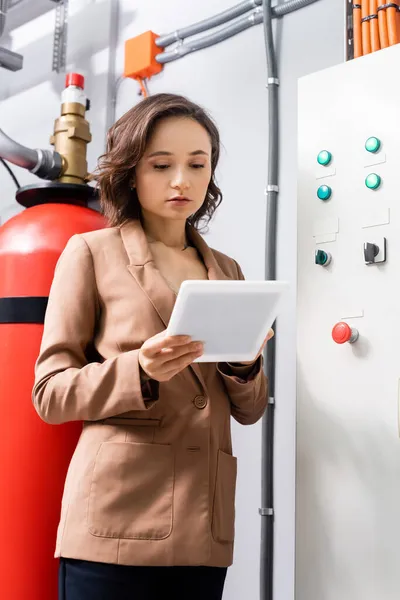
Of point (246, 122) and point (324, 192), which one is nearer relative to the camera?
point (324, 192)

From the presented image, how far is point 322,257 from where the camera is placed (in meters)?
1.24

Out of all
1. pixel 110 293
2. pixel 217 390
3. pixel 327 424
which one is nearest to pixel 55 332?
pixel 110 293

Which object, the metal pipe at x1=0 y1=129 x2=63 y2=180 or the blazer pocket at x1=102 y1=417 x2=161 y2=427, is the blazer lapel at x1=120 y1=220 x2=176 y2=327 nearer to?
the blazer pocket at x1=102 y1=417 x2=161 y2=427

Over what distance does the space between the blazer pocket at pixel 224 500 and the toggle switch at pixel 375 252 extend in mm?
390

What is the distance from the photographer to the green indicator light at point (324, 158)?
1.27m

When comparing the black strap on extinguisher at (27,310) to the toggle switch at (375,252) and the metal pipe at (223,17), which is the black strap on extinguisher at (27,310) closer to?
the toggle switch at (375,252)

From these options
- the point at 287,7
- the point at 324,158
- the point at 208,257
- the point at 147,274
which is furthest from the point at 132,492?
the point at 287,7

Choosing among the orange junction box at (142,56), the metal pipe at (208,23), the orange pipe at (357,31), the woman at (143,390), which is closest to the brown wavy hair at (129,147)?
the woman at (143,390)

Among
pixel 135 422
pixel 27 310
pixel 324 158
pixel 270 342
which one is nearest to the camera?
pixel 135 422

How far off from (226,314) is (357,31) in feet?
2.44

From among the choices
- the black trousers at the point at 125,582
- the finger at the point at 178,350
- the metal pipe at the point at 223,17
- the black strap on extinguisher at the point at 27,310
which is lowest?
the black trousers at the point at 125,582

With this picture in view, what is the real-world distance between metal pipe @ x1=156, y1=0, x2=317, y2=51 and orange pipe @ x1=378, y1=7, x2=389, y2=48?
15.0 inches

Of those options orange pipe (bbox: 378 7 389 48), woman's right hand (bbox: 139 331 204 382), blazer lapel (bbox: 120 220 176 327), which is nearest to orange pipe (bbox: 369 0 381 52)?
orange pipe (bbox: 378 7 389 48)

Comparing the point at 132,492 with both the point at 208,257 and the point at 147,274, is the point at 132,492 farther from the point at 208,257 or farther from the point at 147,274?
the point at 208,257
